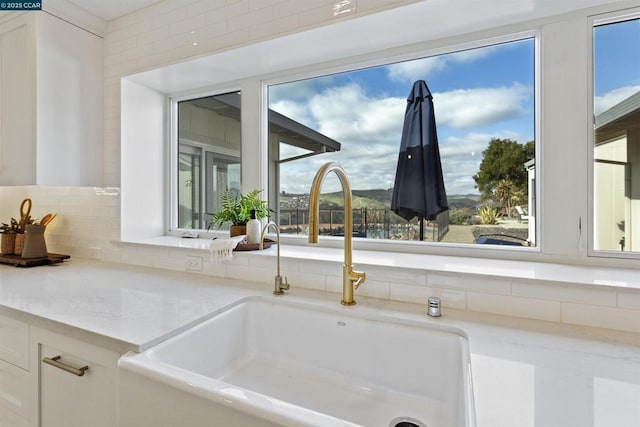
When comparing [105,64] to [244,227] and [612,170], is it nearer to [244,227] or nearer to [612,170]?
[244,227]

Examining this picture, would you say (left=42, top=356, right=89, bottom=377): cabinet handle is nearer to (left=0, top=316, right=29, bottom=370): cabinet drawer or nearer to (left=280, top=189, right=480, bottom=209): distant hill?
(left=0, top=316, right=29, bottom=370): cabinet drawer

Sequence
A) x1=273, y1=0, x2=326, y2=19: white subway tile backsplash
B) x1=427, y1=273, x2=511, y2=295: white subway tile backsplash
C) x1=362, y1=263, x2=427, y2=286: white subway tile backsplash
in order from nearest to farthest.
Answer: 1. x1=427, y1=273, x2=511, y2=295: white subway tile backsplash
2. x1=362, y1=263, x2=427, y2=286: white subway tile backsplash
3. x1=273, y1=0, x2=326, y2=19: white subway tile backsplash

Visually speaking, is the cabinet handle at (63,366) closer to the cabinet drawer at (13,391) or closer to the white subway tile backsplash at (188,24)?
the cabinet drawer at (13,391)

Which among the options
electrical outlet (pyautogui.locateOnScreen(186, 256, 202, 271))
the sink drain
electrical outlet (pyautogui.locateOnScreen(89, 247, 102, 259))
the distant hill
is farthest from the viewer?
electrical outlet (pyautogui.locateOnScreen(89, 247, 102, 259))

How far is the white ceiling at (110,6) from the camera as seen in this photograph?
179cm

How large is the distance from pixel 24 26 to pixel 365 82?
1.81m

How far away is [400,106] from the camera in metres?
1.63

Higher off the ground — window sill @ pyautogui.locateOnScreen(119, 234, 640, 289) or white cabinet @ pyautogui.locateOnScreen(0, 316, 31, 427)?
window sill @ pyautogui.locateOnScreen(119, 234, 640, 289)

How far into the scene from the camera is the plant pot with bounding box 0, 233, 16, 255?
1.94 meters

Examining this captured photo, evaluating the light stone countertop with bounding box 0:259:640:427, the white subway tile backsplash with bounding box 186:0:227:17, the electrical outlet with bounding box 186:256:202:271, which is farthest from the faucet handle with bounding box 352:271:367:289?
the white subway tile backsplash with bounding box 186:0:227:17

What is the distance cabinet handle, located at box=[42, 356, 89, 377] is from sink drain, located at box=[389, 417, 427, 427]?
89 cm

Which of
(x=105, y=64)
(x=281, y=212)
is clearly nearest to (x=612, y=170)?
(x=281, y=212)

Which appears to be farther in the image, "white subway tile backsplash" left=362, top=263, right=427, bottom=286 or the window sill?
"white subway tile backsplash" left=362, top=263, right=427, bottom=286

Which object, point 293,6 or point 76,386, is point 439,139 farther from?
point 76,386
